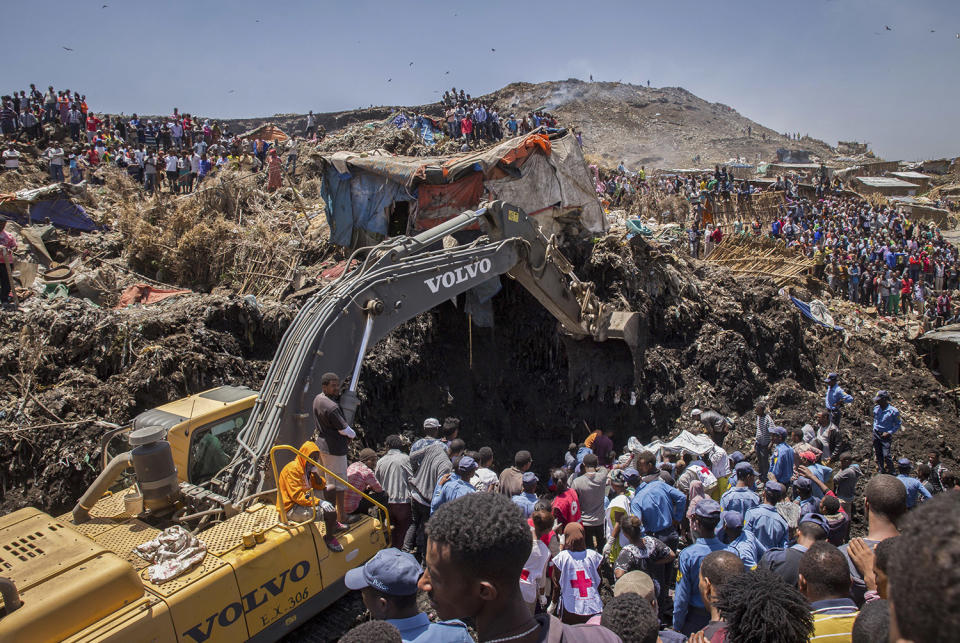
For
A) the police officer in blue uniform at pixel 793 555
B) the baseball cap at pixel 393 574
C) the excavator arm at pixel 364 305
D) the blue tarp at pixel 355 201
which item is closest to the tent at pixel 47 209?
the blue tarp at pixel 355 201

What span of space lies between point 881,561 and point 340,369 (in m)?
4.71

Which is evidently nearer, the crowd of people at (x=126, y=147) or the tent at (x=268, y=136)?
the crowd of people at (x=126, y=147)

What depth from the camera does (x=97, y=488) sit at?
195 inches

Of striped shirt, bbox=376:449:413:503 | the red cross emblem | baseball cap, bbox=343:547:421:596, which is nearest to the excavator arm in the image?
striped shirt, bbox=376:449:413:503

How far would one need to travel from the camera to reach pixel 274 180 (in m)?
17.0

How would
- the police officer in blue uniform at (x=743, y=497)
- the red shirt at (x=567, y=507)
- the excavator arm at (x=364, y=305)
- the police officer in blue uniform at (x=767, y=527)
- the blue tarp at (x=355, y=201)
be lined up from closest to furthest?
the police officer in blue uniform at (x=767, y=527) < the excavator arm at (x=364, y=305) < the police officer in blue uniform at (x=743, y=497) < the red shirt at (x=567, y=507) < the blue tarp at (x=355, y=201)

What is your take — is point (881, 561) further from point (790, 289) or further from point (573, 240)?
point (790, 289)

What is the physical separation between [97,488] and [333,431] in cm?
189

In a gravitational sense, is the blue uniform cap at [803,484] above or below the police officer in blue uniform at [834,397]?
above

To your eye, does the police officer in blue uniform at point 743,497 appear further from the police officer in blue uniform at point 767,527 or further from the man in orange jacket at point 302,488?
the man in orange jacket at point 302,488

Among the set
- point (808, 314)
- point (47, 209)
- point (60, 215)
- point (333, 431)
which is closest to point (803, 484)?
point (333, 431)

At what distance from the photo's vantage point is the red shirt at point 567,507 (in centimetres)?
615

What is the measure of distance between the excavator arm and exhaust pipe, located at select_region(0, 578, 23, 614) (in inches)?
78.4

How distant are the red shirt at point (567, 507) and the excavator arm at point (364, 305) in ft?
7.34
